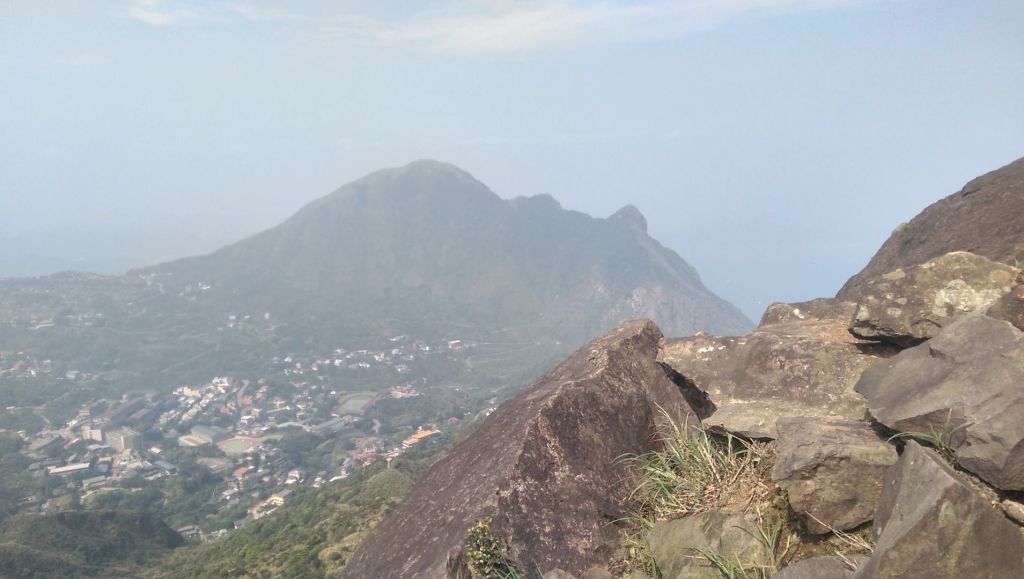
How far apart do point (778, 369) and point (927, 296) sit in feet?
6.53

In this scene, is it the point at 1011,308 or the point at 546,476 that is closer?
the point at 1011,308

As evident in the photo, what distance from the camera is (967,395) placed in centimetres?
497

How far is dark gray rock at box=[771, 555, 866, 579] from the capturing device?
438 cm

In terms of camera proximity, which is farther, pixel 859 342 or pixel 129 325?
pixel 129 325

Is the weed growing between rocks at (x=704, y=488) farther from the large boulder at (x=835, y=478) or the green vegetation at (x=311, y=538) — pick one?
the green vegetation at (x=311, y=538)

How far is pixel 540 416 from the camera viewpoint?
26.9 feet

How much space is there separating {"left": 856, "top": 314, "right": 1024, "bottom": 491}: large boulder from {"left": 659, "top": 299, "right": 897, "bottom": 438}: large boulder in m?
0.98

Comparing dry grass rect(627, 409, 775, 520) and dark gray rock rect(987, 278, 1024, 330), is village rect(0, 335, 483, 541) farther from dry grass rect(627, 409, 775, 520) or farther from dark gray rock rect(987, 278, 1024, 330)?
dark gray rock rect(987, 278, 1024, 330)

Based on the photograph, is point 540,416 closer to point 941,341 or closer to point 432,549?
point 432,549

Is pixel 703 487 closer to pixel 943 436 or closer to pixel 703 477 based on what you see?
pixel 703 477

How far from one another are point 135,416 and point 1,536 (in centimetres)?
8376

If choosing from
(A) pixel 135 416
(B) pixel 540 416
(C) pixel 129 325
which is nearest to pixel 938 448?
(B) pixel 540 416

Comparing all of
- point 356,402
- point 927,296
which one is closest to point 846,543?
point 927,296

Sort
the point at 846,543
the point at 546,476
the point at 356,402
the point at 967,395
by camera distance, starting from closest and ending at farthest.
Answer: the point at 846,543
the point at 967,395
the point at 546,476
the point at 356,402
